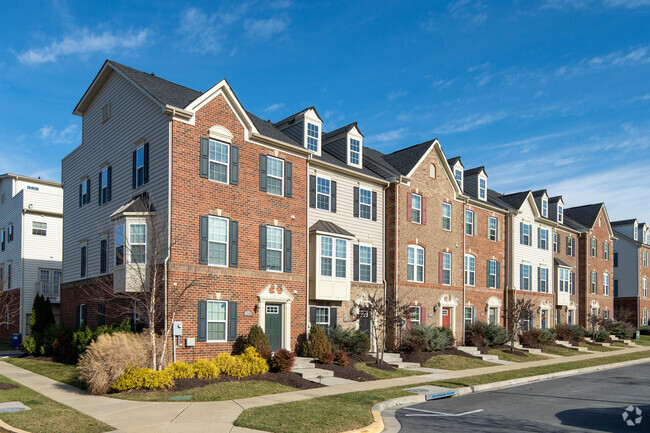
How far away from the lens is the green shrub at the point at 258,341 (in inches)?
821

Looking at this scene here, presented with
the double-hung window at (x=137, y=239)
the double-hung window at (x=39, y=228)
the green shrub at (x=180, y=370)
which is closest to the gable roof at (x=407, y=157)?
the double-hung window at (x=137, y=239)

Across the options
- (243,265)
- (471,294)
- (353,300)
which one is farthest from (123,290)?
(471,294)

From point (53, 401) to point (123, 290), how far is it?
6.09 metres

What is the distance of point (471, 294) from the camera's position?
114 ft

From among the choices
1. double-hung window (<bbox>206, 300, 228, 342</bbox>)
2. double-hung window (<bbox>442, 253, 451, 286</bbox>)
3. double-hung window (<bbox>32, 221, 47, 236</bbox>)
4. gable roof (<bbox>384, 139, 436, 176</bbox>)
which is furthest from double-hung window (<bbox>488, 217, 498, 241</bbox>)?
double-hung window (<bbox>32, 221, 47, 236</bbox>)

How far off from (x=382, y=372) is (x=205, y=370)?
25.1 ft

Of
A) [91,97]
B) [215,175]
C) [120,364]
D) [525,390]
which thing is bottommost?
[525,390]

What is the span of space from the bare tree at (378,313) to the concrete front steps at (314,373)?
11.1 feet

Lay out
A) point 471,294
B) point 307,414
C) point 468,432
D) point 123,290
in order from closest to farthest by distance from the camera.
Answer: point 468,432 → point 307,414 → point 123,290 → point 471,294

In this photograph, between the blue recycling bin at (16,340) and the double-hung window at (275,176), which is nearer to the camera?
the double-hung window at (275,176)

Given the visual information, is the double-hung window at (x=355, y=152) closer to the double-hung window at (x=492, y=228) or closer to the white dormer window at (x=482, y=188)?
the white dormer window at (x=482, y=188)

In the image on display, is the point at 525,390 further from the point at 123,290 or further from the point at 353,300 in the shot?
the point at 123,290

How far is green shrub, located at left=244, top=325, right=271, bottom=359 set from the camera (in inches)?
821

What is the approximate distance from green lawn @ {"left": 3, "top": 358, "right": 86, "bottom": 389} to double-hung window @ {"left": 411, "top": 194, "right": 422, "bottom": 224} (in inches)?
703
